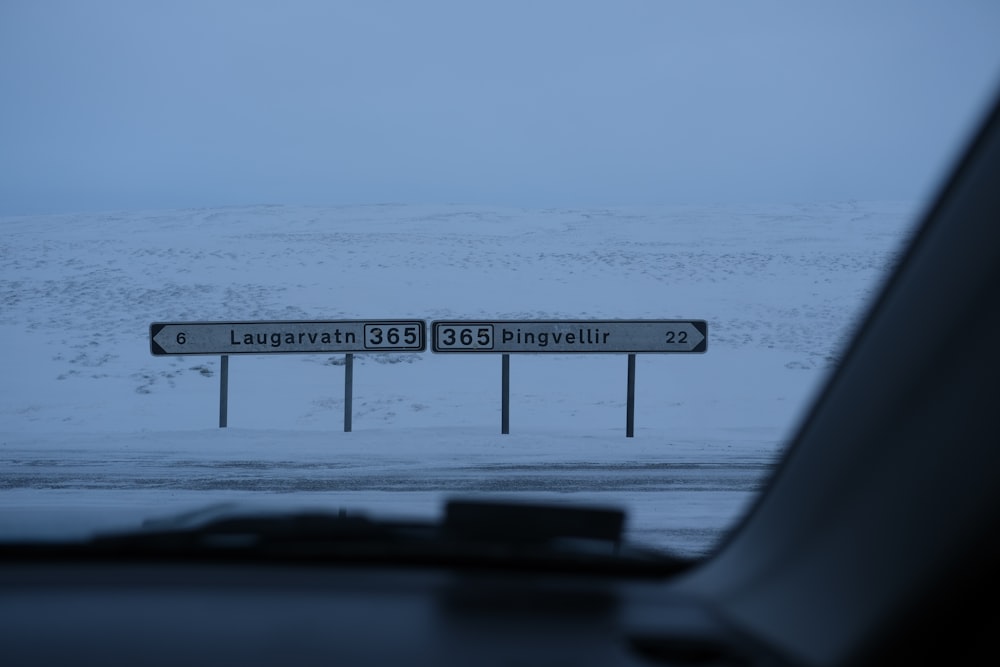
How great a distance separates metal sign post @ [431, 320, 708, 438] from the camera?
13914 millimetres

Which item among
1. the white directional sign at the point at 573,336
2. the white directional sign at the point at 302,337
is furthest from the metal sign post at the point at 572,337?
the white directional sign at the point at 302,337

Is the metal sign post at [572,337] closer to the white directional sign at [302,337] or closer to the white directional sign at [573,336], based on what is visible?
the white directional sign at [573,336]

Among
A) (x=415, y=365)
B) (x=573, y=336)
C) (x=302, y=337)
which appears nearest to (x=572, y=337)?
(x=573, y=336)

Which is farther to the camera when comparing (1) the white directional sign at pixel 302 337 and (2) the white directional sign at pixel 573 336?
(1) the white directional sign at pixel 302 337

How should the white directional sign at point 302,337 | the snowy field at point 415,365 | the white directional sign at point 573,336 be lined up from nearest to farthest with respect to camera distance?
the snowy field at point 415,365, the white directional sign at point 573,336, the white directional sign at point 302,337

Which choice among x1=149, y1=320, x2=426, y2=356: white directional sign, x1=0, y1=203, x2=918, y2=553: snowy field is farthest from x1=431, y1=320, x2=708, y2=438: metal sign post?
x1=0, y1=203, x2=918, y2=553: snowy field

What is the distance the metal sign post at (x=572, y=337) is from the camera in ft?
45.6

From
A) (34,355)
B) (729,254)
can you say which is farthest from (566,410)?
(729,254)

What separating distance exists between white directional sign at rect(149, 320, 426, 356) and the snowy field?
1234mm

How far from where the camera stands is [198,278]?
42562 millimetres

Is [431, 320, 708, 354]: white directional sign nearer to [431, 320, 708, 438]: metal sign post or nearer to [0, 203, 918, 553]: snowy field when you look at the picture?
[431, 320, 708, 438]: metal sign post

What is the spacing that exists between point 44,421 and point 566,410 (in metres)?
11.3

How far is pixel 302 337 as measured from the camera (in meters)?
14.2

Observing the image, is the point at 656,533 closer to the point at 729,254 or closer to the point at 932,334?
the point at 932,334
